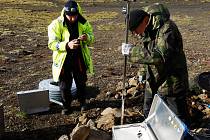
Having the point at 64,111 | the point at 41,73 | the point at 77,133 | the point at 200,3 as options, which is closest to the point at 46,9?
the point at 200,3

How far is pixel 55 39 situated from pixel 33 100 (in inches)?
49.7

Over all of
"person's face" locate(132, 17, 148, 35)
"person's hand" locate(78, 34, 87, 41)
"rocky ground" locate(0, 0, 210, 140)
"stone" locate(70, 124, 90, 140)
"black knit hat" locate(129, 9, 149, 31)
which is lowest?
"rocky ground" locate(0, 0, 210, 140)

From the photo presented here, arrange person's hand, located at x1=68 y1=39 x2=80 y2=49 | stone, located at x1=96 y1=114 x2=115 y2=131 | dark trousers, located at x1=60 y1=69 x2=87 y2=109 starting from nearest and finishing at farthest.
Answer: stone, located at x1=96 y1=114 x2=115 y2=131, person's hand, located at x1=68 y1=39 x2=80 y2=49, dark trousers, located at x1=60 y1=69 x2=87 y2=109

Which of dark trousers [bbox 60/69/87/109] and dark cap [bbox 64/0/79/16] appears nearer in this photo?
dark cap [bbox 64/0/79/16]

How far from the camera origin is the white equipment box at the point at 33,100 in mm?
7039

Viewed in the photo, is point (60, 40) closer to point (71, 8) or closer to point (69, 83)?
point (71, 8)

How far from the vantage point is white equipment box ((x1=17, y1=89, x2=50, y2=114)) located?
23.1ft

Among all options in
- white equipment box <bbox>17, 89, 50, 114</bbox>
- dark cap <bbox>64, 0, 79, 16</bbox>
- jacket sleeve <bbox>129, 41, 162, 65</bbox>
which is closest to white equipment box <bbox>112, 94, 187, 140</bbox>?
jacket sleeve <bbox>129, 41, 162, 65</bbox>

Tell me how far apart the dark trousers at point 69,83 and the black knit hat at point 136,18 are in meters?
2.31

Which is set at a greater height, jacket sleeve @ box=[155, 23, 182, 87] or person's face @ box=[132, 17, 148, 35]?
person's face @ box=[132, 17, 148, 35]

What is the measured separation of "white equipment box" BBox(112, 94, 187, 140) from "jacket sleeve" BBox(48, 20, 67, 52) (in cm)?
254

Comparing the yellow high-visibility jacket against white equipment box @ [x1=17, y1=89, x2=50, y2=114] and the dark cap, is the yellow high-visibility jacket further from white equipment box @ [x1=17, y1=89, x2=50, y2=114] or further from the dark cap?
white equipment box @ [x1=17, y1=89, x2=50, y2=114]

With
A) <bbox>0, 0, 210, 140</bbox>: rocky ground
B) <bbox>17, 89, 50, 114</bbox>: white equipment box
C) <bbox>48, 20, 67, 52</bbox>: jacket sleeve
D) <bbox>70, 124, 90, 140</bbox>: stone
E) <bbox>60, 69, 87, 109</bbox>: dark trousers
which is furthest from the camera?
<bbox>17, 89, 50, 114</bbox>: white equipment box

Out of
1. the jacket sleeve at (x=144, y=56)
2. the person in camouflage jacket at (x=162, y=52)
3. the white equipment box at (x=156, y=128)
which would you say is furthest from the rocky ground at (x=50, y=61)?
the jacket sleeve at (x=144, y=56)
